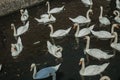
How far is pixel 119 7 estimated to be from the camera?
2695 cm

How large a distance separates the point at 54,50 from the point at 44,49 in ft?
3.91

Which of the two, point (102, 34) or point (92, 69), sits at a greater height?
point (102, 34)

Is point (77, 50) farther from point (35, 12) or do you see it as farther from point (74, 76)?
point (35, 12)

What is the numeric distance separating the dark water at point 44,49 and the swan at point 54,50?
273mm

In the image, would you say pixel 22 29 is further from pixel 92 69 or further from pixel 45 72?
pixel 92 69

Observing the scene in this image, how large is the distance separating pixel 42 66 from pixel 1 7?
28.7ft

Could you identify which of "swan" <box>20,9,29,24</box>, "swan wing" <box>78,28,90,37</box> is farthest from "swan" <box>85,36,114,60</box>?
"swan" <box>20,9,29,24</box>

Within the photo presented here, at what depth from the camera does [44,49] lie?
22234 mm

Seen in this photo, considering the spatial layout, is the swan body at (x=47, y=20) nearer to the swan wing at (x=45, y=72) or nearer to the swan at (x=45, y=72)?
the swan at (x=45, y=72)

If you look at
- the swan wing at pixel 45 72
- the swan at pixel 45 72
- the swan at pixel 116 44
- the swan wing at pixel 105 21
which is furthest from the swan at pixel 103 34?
the swan wing at pixel 45 72

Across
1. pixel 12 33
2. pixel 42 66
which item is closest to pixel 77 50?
pixel 42 66

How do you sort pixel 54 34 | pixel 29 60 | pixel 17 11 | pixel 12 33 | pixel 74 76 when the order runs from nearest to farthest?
pixel 74 76, pixel 29 60, pixel 54 34, pixel 12 33, pixel 17 11

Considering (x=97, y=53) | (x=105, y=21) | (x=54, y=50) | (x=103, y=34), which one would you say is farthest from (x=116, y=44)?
(x=105, y=21)

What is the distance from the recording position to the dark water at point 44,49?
19828mm
